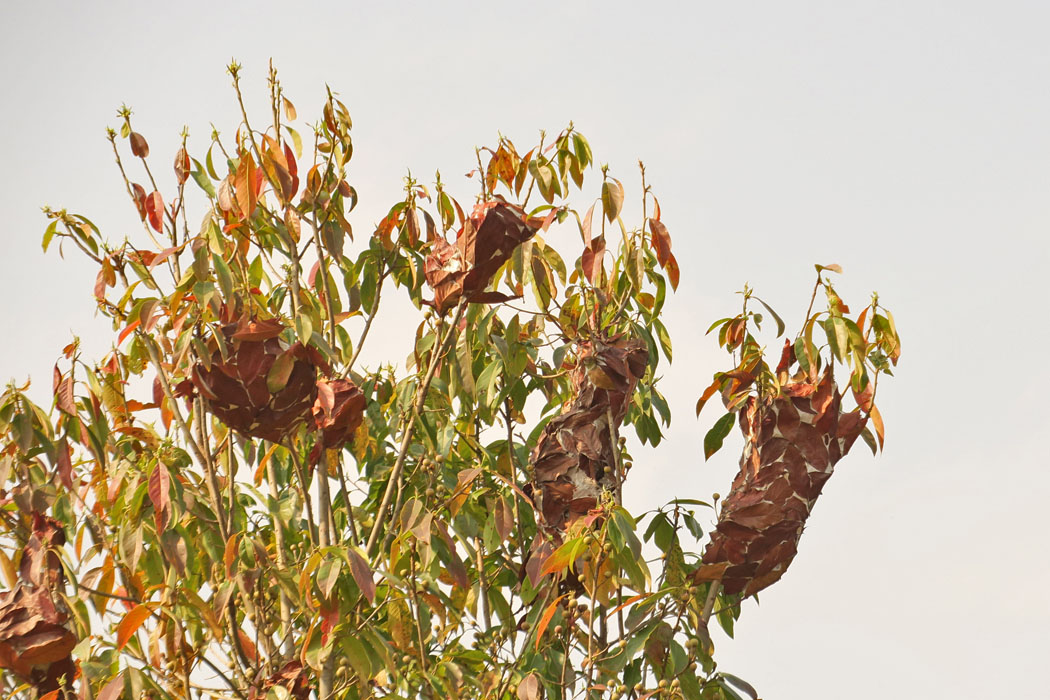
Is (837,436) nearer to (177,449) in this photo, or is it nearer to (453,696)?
(453,696)

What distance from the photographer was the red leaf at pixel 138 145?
2.49 meters

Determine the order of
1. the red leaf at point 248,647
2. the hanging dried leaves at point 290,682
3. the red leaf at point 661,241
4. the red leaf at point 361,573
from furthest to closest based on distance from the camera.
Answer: the red leaf at point 661,241 → the red leaf at point 248,647 → the hanging dried leaves at point 290,682 → the red leaf at point 361,573

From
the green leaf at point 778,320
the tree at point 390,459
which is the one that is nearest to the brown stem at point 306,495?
the tree at point 390,459

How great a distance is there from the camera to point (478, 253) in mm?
2121

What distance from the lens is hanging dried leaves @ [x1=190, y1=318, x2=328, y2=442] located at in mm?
2008

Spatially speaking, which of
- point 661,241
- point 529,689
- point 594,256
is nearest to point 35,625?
point 529,689

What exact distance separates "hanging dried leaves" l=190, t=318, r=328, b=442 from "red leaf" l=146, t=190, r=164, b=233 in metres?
0.57

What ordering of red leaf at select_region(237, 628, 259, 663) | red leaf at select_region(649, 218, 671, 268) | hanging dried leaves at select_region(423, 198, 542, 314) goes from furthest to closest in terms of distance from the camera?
red leaf at select_region(649, 218, 671, 268), red leaf at select_region(237, 628, 259, 663), hanging dried leaves at select_region(423, 198, 542, 314)

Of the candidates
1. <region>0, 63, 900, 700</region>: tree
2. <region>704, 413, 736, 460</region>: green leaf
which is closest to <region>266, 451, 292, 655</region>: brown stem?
<region>0, 63, 900, 700</region>: tree

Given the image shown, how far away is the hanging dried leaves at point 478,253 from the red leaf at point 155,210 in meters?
0.70

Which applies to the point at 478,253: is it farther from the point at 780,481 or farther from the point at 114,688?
the point at 114,688

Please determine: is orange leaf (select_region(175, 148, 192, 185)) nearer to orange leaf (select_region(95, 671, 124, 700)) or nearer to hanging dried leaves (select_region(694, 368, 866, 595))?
orange leaf (select_region(95, 671, 124, 700))

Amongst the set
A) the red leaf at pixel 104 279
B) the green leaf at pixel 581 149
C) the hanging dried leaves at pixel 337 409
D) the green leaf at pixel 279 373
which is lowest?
the green leaf at pixel 279 373

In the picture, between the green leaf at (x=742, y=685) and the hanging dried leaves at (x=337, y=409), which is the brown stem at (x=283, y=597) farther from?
the green leaf at (x=742, y=685)
